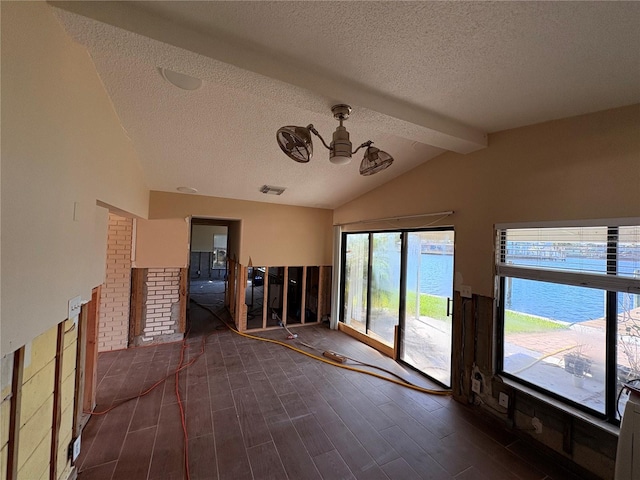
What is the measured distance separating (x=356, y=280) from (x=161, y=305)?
325cm

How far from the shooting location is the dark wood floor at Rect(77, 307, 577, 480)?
1.80 meters

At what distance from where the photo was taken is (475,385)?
247 cm

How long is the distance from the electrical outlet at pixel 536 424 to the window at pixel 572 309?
0.78ft

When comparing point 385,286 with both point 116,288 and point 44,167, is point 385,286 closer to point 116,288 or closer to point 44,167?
point 44,167

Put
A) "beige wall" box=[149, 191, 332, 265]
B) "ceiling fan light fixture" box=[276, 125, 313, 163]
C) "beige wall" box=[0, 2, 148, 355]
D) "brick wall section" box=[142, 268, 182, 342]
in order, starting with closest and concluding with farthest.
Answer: "beige wall" box=[0, 2, 148, 355] < "ceiling fan light fixture" box=[276, 125, 313, 163] < "brick wall section" box=[142, 268, 182, 342] < "beige wall" box=[149, 191, 332, 265]

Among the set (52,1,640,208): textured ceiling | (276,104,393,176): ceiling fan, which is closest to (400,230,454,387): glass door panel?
(52,1,640,208): textured ceiling

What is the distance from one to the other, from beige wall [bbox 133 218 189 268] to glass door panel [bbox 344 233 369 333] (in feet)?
9.21

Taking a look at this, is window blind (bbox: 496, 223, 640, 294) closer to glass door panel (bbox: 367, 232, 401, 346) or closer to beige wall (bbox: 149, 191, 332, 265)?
glass door panel (bbox: 367, 232, 401, 346)

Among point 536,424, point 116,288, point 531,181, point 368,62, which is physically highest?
point 368,62

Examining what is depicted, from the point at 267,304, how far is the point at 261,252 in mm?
1043

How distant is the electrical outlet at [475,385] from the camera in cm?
244

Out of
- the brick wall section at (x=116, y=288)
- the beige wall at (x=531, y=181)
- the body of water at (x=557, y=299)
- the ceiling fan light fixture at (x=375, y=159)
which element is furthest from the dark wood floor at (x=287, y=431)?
the ceiling fan light fixture at (x=375, y=159)

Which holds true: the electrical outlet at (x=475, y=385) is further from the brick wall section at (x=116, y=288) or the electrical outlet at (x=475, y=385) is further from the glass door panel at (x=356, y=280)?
the brick wall section at (x=116, y=288)

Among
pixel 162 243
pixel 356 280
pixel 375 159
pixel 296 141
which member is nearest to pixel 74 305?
pixel 296 141
